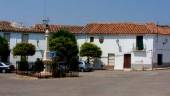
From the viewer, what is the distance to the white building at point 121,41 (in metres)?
61.9

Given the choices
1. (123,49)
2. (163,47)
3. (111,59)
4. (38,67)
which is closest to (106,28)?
(123,49)

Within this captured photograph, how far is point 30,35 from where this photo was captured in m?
63.1

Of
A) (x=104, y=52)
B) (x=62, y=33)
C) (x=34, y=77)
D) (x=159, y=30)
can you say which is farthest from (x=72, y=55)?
(x=34, y=77)

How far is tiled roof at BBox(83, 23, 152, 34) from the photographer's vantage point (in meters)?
62.7

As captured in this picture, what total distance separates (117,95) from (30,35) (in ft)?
138

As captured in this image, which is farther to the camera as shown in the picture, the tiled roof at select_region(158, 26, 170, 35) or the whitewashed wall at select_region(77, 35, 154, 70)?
the tiled roof at select_region(158, 26, 170, 35)

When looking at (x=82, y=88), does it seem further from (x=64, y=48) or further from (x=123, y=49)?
(x=123, y=49)

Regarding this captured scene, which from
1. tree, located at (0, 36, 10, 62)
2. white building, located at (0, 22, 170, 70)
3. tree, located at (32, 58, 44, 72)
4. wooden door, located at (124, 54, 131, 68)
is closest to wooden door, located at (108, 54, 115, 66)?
white building, located at (0, 22, 170, 70)

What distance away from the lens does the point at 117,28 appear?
211 ft

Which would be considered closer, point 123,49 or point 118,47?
point 123,49

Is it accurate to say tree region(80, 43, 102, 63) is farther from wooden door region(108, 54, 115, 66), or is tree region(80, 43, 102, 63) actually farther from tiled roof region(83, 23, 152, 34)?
tiled roof region(83, 23, 152, 34)

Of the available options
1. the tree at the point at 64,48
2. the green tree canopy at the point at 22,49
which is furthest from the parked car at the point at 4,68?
the tree at the point at 64,48

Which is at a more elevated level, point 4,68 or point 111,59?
point 111,59

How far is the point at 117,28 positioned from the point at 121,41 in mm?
2045
